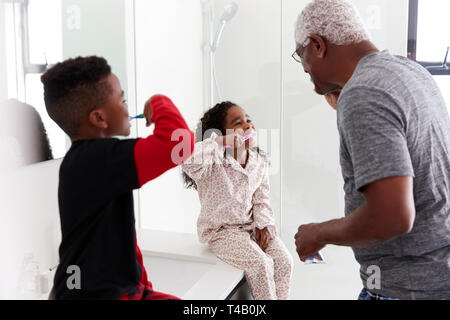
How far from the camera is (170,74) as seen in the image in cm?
174

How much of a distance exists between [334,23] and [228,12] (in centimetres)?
125

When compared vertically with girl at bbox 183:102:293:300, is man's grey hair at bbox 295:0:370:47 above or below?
above

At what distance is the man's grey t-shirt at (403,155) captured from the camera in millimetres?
743

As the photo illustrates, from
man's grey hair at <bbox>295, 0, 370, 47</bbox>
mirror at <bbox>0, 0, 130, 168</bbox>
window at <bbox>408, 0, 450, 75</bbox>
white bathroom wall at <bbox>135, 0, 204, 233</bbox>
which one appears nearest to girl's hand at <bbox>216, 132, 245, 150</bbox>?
white bathroom wall at <bbox>135, 0, 204, 233</bbox>

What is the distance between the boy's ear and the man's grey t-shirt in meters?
0.46

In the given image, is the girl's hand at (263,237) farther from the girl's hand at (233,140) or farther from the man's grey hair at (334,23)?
the man's grey hair at (334,23)

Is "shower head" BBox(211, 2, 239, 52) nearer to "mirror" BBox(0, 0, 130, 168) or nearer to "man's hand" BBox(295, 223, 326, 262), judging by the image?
"mirror" BBox(0, 0, 130, 168)

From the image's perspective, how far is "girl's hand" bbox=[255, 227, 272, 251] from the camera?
5.20 ft

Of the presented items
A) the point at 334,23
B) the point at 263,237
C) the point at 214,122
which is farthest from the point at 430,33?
the point at 334,23

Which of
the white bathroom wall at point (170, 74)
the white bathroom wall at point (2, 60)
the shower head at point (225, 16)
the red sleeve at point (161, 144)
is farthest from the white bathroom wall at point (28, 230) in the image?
the shower head at point (225, 16)

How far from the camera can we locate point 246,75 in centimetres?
222

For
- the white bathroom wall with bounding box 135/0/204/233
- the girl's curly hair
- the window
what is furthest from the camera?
the window
